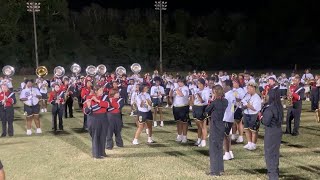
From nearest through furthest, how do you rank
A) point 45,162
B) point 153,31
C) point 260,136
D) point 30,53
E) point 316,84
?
Result: point 45,162 < point 260,136 < point 316,84 < point 30,53 < point 153,31

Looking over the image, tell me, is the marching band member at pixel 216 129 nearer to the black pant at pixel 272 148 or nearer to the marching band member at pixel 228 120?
the marching band member at pixel 228 120

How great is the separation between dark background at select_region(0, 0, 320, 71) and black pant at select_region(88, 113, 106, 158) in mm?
43698

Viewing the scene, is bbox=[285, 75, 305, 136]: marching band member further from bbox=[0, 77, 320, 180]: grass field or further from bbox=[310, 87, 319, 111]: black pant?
bbox=[310, 87, 319, 111]: black pant

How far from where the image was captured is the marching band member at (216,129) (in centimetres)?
1006

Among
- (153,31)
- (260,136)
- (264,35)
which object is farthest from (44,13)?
(260,136)

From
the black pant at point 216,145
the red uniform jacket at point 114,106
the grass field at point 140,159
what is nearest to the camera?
the black pant at point 216,145

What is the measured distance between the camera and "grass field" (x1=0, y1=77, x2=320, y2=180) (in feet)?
34.4

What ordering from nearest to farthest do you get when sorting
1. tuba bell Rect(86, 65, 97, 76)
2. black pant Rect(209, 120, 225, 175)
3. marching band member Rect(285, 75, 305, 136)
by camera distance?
1. black pant Rect(209, 120, 225, 175)
2. marching band member Rect(285, 75, 305, 136)
3. tuba bell Rect(86, 65, 97, 76)

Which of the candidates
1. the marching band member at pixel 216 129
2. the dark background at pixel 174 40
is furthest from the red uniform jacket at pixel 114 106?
the dark background at pixel 174 40

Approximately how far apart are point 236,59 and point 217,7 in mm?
13799

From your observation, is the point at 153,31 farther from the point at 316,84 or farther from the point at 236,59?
the point at 316,84

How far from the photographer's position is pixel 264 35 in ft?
194

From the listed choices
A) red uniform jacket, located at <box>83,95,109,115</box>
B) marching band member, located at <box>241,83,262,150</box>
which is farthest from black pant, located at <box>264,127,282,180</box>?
red uniform jacket, located at <box>83,95,109,115</box>

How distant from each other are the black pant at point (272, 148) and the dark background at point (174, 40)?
47252mm
